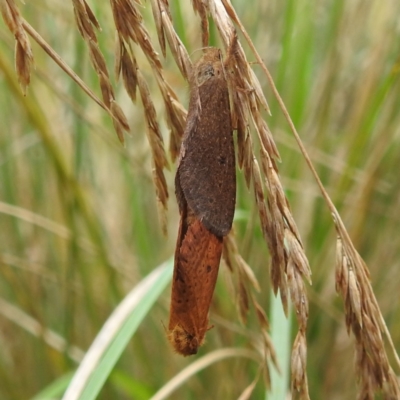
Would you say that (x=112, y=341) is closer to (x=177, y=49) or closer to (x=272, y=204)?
(x=272, y=204)

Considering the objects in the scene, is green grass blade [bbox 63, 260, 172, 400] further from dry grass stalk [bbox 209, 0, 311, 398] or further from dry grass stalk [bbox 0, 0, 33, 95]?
dry grass stalk [bbox 0, 0, 33, 95]

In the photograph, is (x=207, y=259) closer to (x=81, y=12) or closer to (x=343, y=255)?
(x=343, y=255)

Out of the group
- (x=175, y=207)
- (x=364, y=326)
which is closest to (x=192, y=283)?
(x=364, y=326)

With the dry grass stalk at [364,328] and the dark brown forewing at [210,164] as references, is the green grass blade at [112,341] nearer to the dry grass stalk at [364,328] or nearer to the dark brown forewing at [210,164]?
the dark brown forewing at [210,164]

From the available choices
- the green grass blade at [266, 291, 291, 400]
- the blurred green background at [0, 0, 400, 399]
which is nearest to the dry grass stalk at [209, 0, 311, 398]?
the green grass blade at [266, 291, 291, 400]

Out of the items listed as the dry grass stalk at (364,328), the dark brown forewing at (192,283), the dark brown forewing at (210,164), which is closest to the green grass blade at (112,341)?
the dark brown forewing at (192,283)

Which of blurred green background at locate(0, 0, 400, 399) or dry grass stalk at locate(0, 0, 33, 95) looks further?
blurred green background at locate(0, 0, 400, 399)

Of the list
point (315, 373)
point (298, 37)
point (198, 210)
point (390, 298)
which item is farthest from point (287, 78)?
point (198, 210)

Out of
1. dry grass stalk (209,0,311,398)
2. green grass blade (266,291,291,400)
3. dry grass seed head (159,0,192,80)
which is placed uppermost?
dry grass seed head (159,0,192,80)
